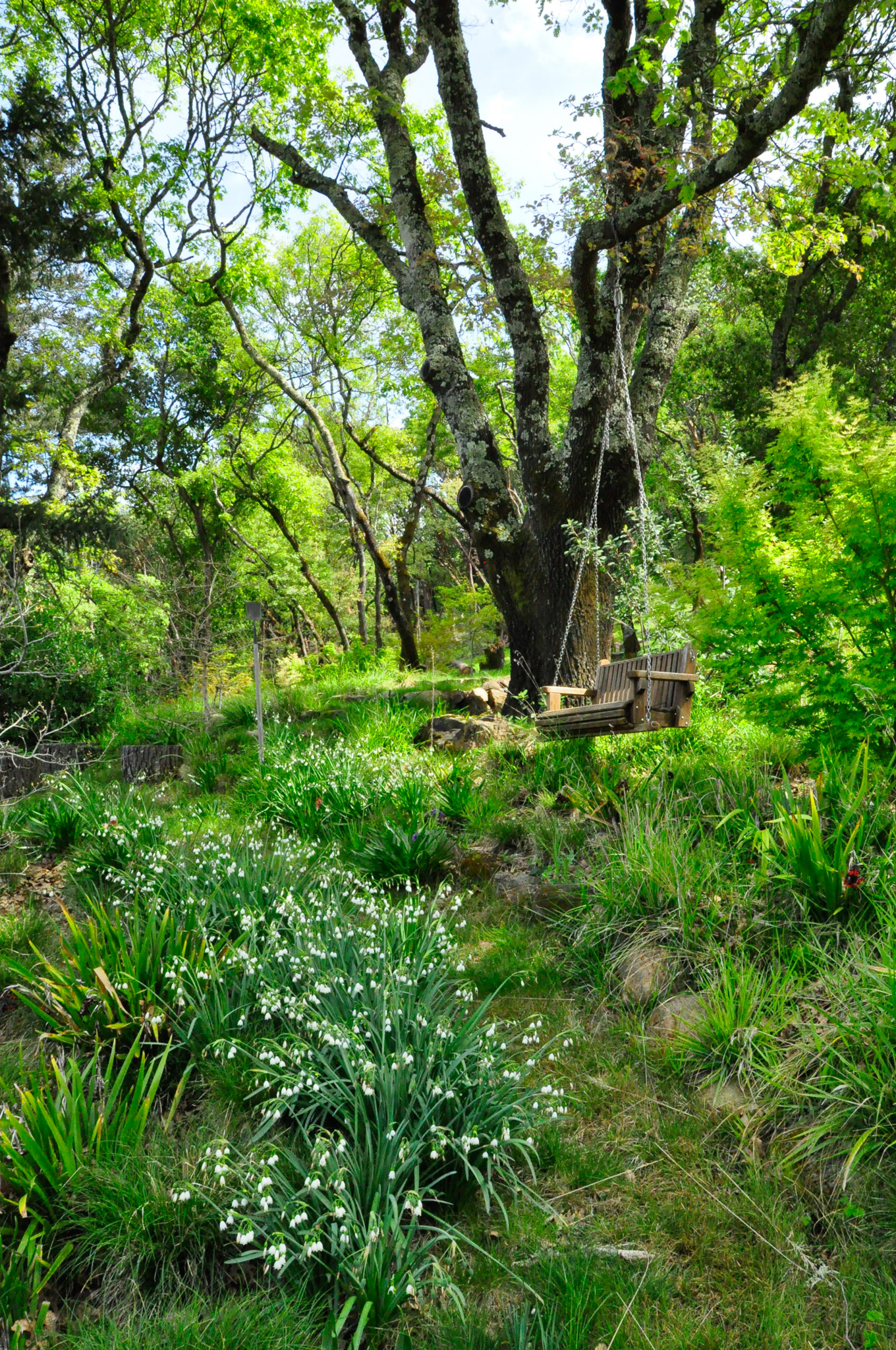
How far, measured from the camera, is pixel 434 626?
468 inches

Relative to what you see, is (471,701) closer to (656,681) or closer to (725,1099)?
(656,681)

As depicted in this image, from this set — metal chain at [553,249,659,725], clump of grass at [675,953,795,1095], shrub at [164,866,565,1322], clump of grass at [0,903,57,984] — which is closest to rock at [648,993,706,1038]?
clump of grass at [675,953,795,1095]

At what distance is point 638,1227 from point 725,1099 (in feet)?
1.98

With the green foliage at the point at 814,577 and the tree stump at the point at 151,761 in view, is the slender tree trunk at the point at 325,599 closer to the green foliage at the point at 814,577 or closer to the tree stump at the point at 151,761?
the tree stump at the point at 151,761

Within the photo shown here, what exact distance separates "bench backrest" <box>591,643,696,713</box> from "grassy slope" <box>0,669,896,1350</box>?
863mm

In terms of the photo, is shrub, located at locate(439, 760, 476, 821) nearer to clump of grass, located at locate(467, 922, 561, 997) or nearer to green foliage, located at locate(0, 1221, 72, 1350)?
clump of grass, located at locate(467, 922, 561, 997)

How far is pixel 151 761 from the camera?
852 centimetres

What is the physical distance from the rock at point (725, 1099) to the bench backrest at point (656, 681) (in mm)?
1977

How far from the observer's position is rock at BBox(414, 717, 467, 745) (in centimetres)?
753

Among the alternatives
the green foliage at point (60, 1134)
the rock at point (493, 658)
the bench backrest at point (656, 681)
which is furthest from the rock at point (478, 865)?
the rock at point (493, 658)

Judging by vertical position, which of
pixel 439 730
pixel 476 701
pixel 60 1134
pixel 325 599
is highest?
pixel 325 599

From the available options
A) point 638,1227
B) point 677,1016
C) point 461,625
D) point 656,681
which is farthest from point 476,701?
point 638,1227

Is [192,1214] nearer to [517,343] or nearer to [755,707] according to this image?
[755,707]

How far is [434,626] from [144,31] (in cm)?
977
